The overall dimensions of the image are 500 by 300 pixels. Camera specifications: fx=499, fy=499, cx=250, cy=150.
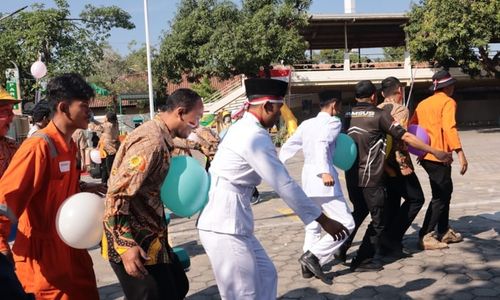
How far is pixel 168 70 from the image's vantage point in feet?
88.3

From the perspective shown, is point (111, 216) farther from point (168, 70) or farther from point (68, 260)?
point (168, 70)

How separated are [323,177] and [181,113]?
2048 mm

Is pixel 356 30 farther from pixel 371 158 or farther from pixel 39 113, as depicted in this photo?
pixel 39 113

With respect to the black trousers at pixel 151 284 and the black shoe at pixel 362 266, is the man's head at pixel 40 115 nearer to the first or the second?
the black trousers at pixel 151 284

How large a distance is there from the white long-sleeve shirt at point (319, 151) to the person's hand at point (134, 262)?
2.41 metres

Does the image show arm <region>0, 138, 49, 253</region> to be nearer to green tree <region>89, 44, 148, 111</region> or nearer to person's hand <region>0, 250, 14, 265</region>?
person's hand <region>0, 250, 14, 265</region>

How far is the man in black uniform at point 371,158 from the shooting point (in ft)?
16.1

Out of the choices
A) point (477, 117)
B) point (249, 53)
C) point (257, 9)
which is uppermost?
point (257, 9)

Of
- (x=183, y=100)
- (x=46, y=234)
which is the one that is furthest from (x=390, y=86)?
(x=46, y=234)

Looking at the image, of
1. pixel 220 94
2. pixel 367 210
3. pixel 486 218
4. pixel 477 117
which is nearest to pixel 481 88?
pixel 477 117

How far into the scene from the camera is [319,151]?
4.67 meters

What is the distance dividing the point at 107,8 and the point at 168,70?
15.2ft

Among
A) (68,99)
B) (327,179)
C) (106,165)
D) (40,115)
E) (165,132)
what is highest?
(68,99)

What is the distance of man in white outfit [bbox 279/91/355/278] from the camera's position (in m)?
4.66
